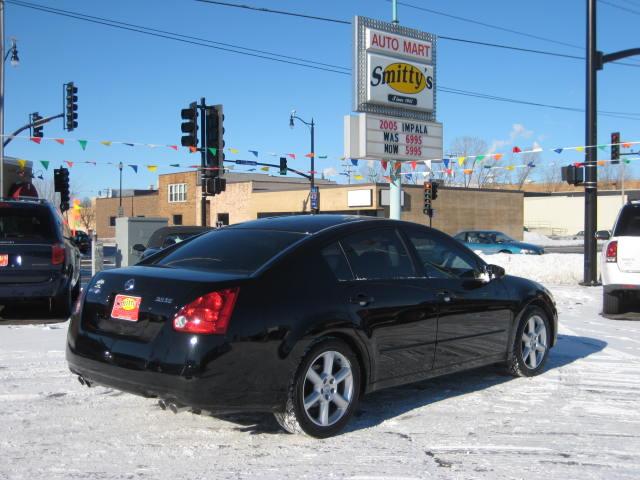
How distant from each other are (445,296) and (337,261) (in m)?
1.11

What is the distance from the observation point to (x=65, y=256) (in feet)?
32.2

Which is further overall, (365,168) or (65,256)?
(365,168)

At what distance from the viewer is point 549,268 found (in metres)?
17.8

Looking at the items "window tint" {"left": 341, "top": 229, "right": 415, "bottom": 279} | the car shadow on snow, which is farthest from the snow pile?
"window tint" {"left": 341, "top": 229, "right": 415, "bottom": 279}

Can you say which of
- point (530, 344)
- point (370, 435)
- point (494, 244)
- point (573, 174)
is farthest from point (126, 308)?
point (494, 244)

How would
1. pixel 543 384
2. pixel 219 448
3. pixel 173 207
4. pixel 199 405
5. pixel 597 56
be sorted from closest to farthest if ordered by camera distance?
pixel 199 405, pixel 219 448, pixel 543 384, pixel 597 56, pixel 173 207

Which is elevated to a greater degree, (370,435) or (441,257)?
(441,257)

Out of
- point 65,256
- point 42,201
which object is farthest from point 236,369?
point 42,201

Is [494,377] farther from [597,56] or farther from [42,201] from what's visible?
[597,56]

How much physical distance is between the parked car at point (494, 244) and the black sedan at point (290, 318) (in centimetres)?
2262

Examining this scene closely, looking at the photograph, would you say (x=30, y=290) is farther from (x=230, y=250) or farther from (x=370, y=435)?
(x=370, y=435)

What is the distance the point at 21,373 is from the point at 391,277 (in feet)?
12.1

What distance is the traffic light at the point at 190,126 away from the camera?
1858 cm

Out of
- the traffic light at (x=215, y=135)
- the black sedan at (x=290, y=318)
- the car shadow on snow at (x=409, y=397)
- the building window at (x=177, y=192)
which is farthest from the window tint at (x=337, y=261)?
the building window at (x=177, y=192)
